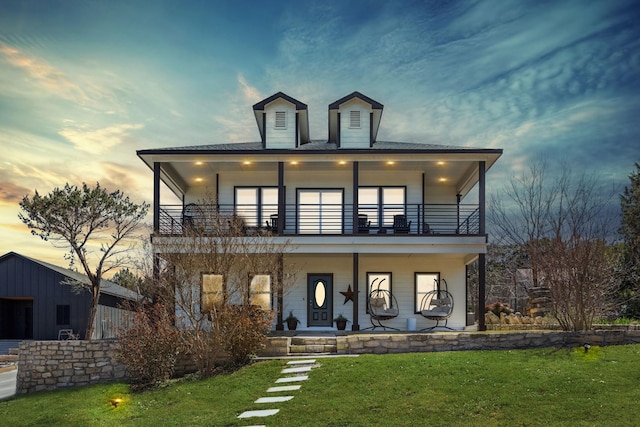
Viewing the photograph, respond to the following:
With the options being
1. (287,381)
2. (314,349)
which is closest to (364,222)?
(314,349)

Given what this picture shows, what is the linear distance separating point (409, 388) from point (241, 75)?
1402 cm

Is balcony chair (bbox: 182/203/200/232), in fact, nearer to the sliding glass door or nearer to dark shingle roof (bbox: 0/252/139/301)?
the sliding glass door

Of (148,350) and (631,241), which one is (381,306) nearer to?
(148,350)

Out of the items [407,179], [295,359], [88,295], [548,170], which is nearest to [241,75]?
[407,179]

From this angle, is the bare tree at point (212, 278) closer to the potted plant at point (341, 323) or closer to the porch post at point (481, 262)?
the potted plant at point (341, 323)

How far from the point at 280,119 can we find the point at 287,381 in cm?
1074

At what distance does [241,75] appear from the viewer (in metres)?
21.4

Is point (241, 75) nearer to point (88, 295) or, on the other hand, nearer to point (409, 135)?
point (409, 135)

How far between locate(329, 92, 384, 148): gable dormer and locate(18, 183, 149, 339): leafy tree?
33.8 ft

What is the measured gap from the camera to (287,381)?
40.8ft

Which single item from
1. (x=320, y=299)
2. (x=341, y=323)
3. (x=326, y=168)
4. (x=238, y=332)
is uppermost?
(x=326, y=168)

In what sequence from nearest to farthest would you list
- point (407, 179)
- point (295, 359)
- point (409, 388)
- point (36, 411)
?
point (409, 388), point (36, 411), point (295, 359), point (407, 179)

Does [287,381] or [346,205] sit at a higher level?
[346,205]

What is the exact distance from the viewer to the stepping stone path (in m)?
10.6
